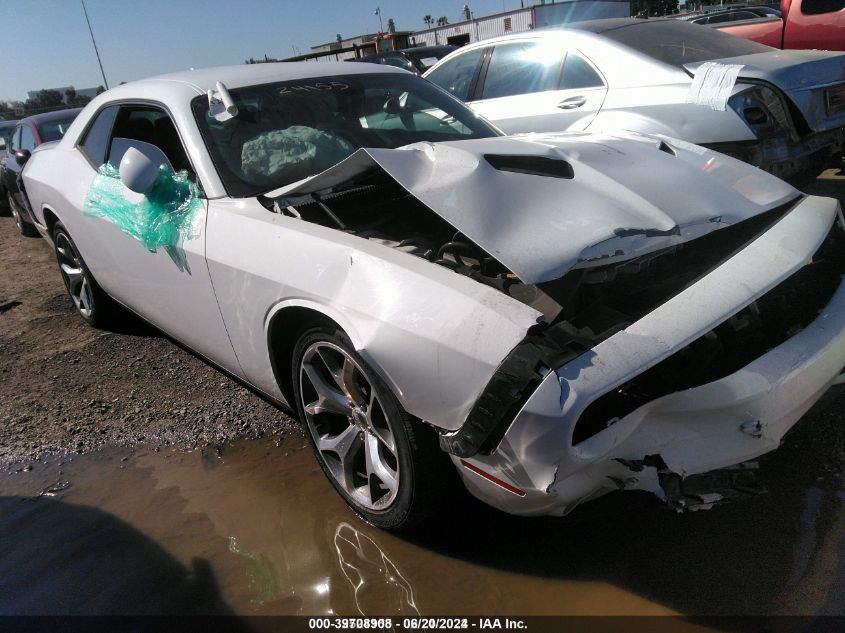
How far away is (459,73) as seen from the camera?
593 cm

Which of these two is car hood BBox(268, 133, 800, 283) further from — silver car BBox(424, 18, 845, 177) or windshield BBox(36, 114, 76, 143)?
windshield BBox(36, 114, 76, 143)

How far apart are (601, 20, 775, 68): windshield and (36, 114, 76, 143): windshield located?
641cm

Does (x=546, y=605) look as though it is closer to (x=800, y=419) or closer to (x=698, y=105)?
(x=800, y=419)

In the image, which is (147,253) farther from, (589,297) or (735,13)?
(735,13)

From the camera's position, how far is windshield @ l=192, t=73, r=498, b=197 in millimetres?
2855

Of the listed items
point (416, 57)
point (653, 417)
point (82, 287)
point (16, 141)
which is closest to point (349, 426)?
point (653, 417)

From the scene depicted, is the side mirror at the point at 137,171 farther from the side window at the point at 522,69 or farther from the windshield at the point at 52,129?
the windshield at the point at 52,129

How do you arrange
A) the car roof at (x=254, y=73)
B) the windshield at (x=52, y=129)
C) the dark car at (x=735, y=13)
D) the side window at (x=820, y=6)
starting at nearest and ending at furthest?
the car roof at (x=254, y=73) < the windshield at (x=52, y=129) < the side window at (x=820, y=6) < the dark car at (x=735, y=13)

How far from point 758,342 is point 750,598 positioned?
772 millimetres

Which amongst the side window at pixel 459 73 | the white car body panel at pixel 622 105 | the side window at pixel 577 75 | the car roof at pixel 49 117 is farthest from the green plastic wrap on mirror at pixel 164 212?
the car roof at pixel 49 117

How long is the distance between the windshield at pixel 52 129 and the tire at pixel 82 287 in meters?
3.92

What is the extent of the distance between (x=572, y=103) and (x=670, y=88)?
2.48 ft

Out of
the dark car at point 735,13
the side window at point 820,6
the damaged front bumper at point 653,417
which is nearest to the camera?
the damaged front bumper at point 653,417

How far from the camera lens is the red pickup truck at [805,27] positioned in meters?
8.17
